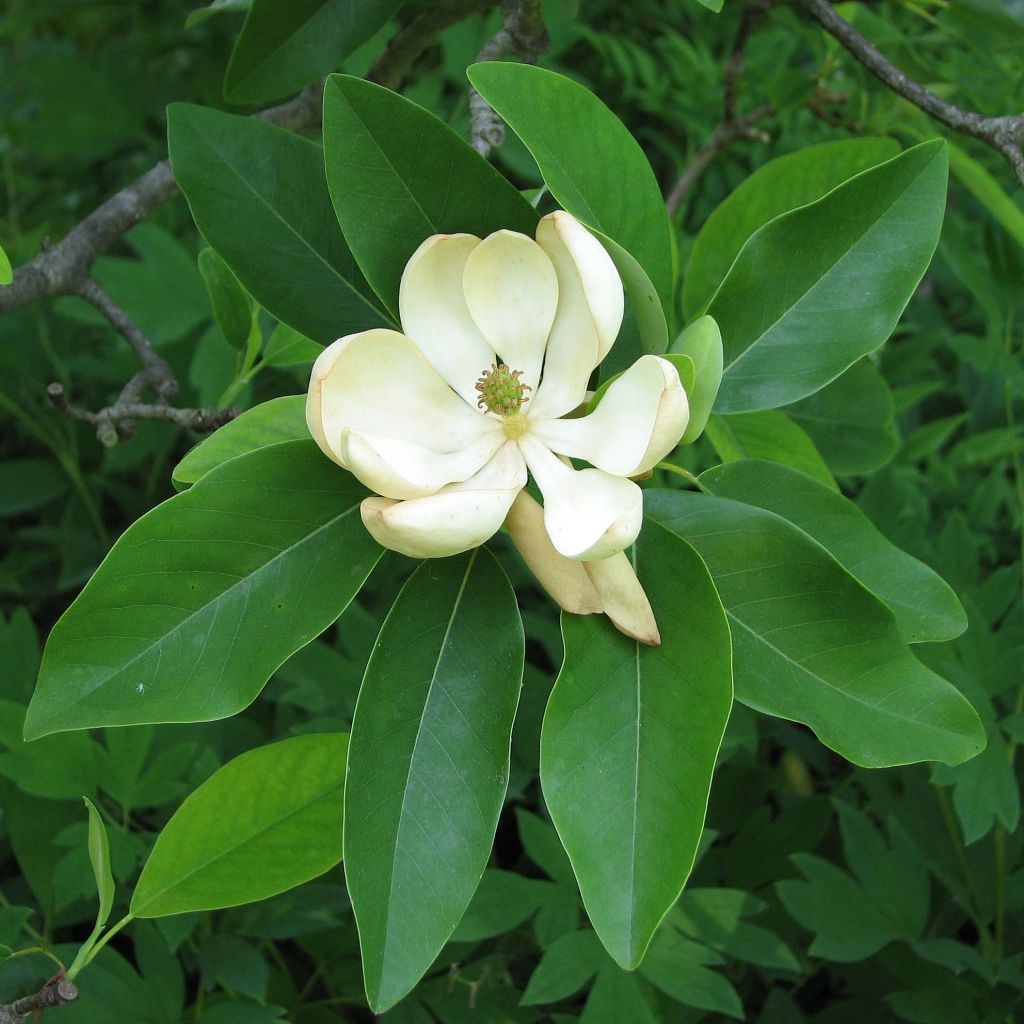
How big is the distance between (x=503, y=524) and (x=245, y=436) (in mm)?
208

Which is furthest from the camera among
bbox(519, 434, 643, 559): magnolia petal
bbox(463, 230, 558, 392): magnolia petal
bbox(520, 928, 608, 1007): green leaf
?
bbox(520, 928, 608, 1007): green leaf

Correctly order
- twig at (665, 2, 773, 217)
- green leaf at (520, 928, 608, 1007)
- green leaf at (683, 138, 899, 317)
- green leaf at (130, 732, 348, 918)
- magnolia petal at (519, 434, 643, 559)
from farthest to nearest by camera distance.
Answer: twig at (665, 2, 773, 217) < green leaf at (520, 928, 608, 1007) < green leaf at (683, 138, 899, 317) < green leaf at (130, 732, 348, 918) < magnolia petal at (519, 434, 643, 559)

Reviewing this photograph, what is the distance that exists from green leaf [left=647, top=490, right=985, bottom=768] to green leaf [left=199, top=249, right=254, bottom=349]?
20.6 inches

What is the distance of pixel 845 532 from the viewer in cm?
88

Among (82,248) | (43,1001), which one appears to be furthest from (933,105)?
(43,1001)

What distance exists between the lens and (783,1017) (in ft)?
4.32

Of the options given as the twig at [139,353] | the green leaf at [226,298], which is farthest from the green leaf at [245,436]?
the twig at [139,353]

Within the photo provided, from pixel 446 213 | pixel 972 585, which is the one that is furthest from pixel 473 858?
pixel 972 585

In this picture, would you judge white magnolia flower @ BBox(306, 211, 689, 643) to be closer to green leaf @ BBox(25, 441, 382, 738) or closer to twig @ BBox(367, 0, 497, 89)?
green leaf @ BBox(25, 441, 382, 738)

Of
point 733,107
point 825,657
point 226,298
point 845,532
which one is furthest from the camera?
point 733,107

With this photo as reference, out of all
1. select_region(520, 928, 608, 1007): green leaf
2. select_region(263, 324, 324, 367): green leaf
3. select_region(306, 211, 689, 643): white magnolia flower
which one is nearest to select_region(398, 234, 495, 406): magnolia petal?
select_region(306, 211, 689, 643): white magnolia flower

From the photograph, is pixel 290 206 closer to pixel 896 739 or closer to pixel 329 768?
pixel 329 768

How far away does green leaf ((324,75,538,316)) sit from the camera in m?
0.78

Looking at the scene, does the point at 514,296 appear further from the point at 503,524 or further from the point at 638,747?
the point at 638,747
